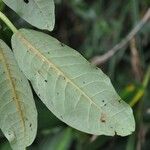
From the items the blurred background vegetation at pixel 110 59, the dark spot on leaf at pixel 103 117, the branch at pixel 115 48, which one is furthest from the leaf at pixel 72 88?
the branch at pixel 115 48

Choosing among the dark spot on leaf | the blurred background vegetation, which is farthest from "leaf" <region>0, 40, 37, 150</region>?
the blurred background vegetation

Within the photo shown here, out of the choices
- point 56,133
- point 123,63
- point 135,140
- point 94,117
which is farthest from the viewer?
point 123,63

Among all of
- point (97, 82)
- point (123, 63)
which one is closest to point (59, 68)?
point (97, 82)

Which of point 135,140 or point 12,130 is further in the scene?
point 135,140

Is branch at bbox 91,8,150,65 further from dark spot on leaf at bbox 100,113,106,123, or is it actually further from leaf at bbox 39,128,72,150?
dark spot on leaf at bbox 100,113,106,123

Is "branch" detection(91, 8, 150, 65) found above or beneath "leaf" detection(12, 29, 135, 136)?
beneath

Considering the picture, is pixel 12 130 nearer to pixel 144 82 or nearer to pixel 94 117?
pixel 94 117

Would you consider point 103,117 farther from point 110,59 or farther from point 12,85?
point 110,59
